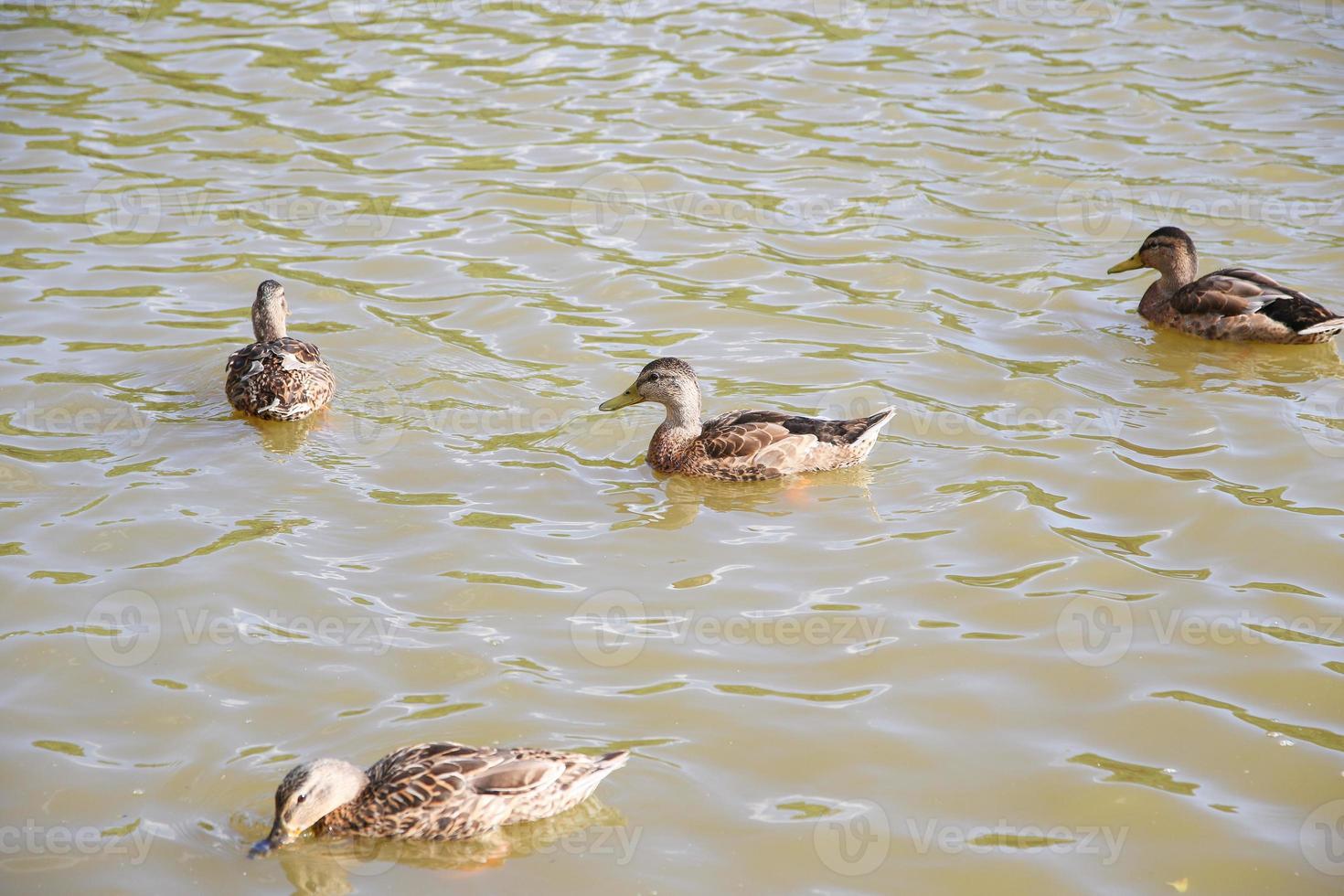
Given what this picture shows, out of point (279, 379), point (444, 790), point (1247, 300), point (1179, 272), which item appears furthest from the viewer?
point (1179, 272)

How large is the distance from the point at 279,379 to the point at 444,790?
Answer: 481 centimetres

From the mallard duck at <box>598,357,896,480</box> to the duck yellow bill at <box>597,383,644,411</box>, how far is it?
0.03 metres

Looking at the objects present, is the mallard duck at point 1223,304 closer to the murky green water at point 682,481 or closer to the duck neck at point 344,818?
the murky green water at point 682,481

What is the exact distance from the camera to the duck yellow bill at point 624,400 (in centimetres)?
998

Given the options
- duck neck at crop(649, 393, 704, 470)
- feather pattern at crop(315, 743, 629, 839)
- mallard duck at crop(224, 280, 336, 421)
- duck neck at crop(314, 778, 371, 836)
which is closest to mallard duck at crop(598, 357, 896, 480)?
duck neck at crop(649, 393, 704, 470)

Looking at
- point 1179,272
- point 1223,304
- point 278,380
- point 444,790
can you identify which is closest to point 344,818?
point 444,790

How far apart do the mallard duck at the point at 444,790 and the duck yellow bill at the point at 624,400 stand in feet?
13.7

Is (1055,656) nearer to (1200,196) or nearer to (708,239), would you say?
(708,239)

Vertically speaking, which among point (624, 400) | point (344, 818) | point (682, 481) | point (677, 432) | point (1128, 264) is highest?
point (1128, 264)

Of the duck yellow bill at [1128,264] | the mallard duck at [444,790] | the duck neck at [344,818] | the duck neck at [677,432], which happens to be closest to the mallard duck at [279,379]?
the duck neck at [677,432]

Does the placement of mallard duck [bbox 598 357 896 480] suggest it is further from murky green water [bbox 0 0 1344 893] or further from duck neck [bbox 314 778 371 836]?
duck neck [bbox 314 778 371 836]

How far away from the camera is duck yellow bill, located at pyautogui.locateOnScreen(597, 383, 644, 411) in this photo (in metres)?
9.98

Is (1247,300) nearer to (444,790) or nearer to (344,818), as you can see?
(444,790)

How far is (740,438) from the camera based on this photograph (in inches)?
373
